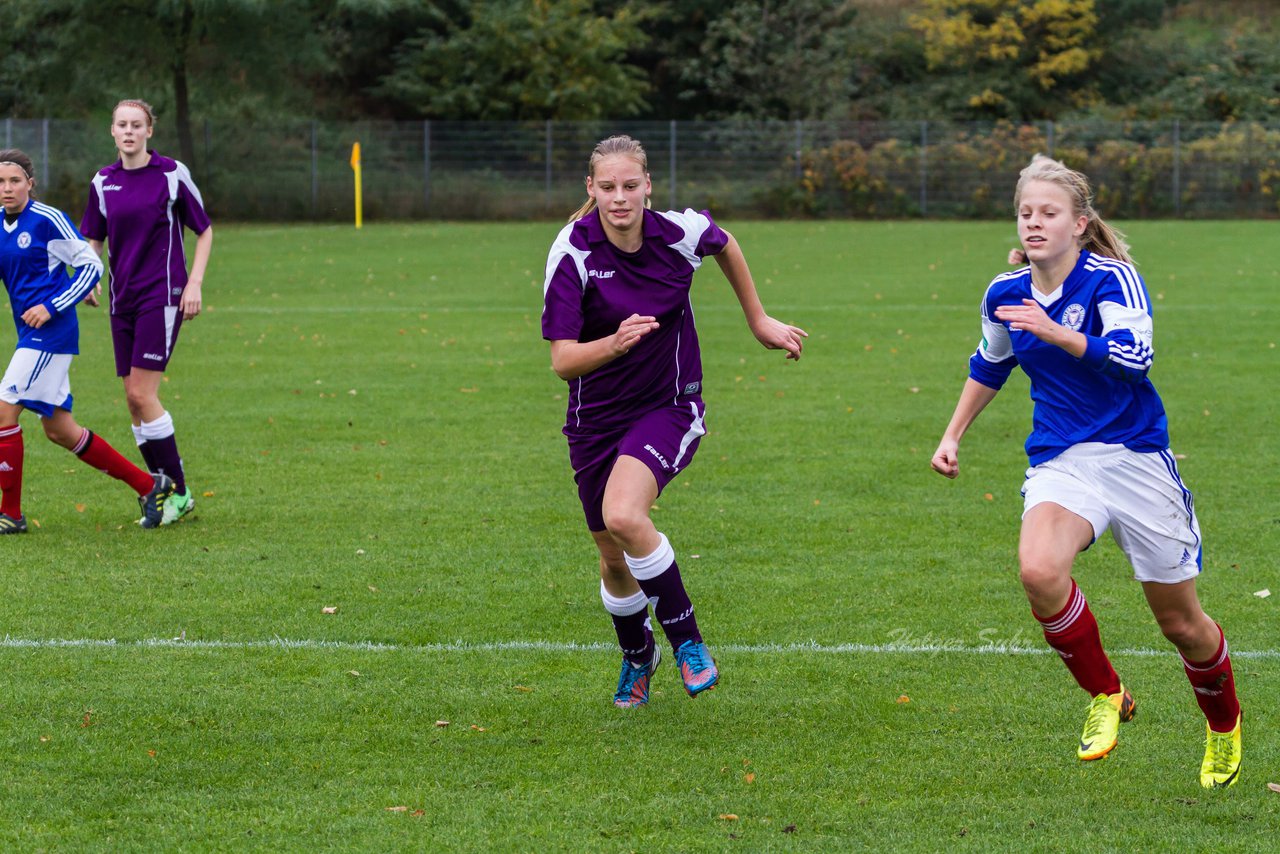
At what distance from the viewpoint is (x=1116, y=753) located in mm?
5031

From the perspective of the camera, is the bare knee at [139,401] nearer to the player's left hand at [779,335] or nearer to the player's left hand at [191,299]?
the player's left hand at [191,299]

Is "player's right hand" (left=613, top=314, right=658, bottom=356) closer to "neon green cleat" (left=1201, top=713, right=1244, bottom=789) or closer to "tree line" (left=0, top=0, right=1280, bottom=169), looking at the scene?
"neon green cleat" (left=1201, top=713, right=1244, bottom=789)

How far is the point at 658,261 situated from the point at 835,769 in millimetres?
1796

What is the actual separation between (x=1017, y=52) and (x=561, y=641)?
4597 centimetres

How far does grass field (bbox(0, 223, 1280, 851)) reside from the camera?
179 inches

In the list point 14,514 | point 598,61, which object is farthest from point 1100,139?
point 14,514

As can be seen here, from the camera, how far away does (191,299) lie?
8.47 m

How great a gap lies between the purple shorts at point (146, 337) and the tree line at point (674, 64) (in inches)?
1302

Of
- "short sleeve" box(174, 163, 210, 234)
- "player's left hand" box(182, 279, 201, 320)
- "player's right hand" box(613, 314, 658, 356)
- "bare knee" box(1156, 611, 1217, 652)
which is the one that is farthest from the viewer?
"short sleeve" box(174, 163, 210, 234)

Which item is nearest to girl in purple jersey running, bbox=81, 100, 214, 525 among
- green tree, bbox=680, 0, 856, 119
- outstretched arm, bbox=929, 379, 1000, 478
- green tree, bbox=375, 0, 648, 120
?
outstretched arm, bbox=929, 379, 1000, 478

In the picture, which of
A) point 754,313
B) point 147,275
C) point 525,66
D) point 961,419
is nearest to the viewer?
point 961,419

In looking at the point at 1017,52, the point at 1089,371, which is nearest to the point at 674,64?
the point at 1017,52

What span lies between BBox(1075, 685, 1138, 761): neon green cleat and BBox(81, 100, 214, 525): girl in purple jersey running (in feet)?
18.3

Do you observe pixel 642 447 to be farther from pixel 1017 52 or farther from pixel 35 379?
pixel 1017 52
